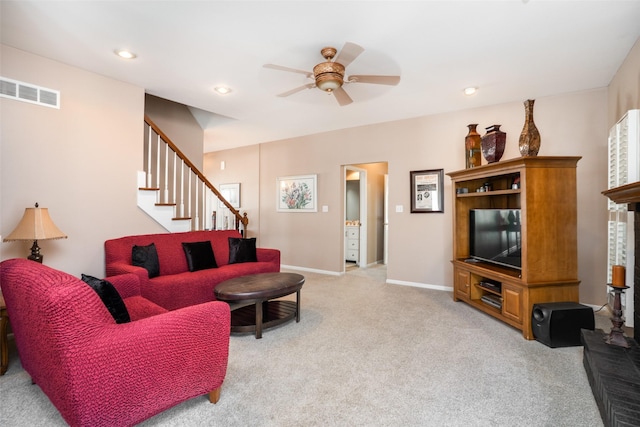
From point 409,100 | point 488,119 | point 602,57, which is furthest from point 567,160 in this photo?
point 409,100

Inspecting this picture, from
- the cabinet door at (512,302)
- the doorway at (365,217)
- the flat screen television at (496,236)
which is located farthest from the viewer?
the doorway at (365,217)

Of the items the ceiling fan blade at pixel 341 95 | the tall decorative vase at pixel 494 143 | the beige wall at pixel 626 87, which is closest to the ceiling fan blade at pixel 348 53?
the ceiling fan blade at pixel 341 95

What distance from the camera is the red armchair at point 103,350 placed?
1.33 m

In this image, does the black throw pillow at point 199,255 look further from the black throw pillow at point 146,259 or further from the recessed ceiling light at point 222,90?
the recessed ceiling light at point 222,90

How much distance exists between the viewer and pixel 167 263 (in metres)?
3.55

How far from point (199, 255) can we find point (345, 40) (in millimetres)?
2866

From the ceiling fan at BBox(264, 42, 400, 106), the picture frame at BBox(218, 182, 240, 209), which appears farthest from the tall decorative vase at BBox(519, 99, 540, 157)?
the picture frame at BBox(218, 182, 240, 209)

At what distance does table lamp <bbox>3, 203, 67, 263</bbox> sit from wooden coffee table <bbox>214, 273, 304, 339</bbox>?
151cm

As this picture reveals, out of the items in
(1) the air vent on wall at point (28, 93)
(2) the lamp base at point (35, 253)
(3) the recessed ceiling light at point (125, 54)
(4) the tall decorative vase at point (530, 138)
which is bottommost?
(2) the lamp base at point (35, 253)

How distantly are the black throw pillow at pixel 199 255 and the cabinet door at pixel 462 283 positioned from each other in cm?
311

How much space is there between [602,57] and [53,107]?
5.34 metres

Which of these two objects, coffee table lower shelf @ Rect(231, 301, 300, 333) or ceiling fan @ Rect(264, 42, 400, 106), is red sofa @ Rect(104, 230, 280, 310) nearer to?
coffee table lower shelf @ Rect(231, 301, 300, 333)

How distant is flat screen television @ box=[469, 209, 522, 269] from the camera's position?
3.19 m

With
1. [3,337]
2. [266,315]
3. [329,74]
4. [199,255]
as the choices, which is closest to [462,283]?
[266,315]
